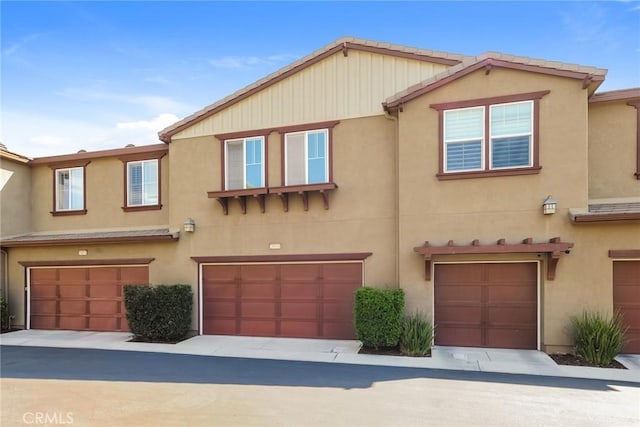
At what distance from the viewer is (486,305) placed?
917cm

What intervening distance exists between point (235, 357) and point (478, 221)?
259 inches

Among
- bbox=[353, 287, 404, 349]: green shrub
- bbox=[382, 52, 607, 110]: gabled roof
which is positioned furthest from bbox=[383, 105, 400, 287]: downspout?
bbox=[353, 287, 404, 349]: green shrub

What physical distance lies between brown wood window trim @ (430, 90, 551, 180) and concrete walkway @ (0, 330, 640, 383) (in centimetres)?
415

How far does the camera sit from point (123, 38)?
11953mm

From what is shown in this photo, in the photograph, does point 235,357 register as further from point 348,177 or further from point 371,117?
point 371,117

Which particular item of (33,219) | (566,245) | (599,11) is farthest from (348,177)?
(33,219)

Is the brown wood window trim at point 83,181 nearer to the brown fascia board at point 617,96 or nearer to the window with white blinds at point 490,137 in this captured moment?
the window with white blinds at point 490,137

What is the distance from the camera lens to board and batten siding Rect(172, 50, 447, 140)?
10.1 m

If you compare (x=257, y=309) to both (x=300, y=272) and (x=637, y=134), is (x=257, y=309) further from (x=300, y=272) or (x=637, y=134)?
(x=637, y=134)

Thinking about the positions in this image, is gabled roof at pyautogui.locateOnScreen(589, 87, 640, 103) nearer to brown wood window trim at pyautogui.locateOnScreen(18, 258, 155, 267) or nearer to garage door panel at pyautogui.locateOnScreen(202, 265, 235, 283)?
garage door panel at pyautogui.locateOnScreen(202, 265, 235, 283)

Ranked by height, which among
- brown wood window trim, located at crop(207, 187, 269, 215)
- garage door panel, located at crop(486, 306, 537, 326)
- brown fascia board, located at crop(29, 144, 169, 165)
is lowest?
garage door panel, located at crop(486, 306, 537, 326)

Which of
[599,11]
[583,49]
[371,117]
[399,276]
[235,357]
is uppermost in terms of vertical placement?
[599,11]

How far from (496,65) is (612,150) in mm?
3514

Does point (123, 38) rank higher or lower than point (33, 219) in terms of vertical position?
higher
